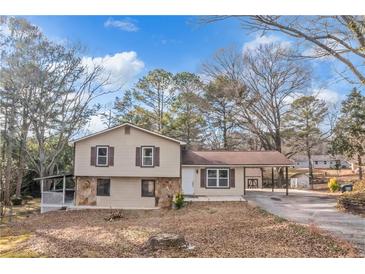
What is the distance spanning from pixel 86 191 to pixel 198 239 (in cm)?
631

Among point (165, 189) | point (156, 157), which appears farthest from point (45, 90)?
point (165, 189)

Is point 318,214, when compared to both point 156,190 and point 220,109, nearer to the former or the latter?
point 220,109

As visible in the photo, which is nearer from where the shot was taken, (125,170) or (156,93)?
(156,93)

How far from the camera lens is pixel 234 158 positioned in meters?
10.9

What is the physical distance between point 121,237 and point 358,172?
1168 centimetres

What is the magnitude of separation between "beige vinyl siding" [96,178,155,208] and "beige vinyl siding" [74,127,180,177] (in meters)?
0.31

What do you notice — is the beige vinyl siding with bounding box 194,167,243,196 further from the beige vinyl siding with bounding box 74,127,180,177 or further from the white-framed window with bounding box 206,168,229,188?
the beige vinyl siding with bounding box 74,127,180,177

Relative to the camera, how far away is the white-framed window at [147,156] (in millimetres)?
10219

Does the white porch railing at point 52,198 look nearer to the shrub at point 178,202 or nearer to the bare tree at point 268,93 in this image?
the shrub at point 178,202

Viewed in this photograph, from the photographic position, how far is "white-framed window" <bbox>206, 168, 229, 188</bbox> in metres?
10.7

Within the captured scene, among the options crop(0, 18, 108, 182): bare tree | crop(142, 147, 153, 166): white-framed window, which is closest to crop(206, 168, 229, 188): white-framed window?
crop(142, 147, 153, 166): white-framed window
